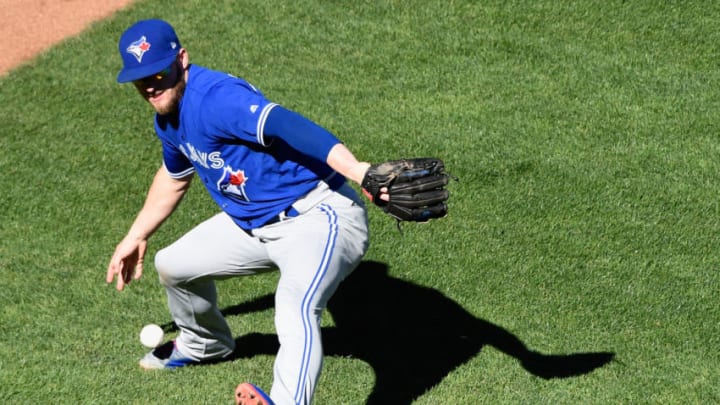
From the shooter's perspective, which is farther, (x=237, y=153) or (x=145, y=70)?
(x=237, y=153)

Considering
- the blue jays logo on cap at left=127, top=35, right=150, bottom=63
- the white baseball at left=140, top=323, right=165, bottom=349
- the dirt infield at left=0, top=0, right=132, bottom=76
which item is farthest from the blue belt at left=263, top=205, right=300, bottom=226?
the dirt infield at left=0, top=0, right=132, bottom=76

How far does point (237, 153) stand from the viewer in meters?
5.07

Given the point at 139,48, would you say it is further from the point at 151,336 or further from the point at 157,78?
the point at 151,336

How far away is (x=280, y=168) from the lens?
512 cm

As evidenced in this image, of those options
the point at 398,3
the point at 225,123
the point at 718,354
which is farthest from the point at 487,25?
the point at 225,123

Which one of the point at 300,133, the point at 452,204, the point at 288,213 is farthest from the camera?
the point at 452,204

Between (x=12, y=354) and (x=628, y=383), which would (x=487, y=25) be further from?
(x=12, y=354)

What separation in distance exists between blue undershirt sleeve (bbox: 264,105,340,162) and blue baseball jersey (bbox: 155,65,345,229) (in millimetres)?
102

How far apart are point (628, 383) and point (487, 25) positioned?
13.4 feet

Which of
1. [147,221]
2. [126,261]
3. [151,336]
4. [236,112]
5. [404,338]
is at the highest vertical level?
[236,112]

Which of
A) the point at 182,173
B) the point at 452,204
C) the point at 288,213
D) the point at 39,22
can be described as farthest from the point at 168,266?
the point at 39,22

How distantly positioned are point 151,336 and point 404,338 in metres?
1.47

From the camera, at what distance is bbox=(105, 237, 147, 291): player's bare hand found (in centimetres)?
561

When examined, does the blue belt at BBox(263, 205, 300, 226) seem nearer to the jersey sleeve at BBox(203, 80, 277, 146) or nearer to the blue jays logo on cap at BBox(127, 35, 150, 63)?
the jersey sleeve at BBox(203, 80, 277, 146)
